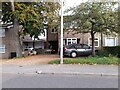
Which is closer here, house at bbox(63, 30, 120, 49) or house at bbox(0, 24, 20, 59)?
house at bbox(0, 24, 20, 59)

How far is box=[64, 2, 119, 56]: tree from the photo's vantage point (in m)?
23.8

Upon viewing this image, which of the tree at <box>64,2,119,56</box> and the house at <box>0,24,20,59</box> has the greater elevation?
the tree at <box>64,2,119,56</box>

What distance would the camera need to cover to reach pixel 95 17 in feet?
79.6

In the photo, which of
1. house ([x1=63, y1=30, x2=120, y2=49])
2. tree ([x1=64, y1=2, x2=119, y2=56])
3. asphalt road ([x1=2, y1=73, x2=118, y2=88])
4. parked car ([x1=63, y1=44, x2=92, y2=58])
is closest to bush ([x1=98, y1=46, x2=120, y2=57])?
parked car ([x1=63, y1=44, x2=92, y2=58])

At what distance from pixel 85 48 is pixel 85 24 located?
26.1 feet

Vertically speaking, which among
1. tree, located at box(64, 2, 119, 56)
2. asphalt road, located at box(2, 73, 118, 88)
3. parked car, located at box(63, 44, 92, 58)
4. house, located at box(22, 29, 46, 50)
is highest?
tree, located at box(64, 2, 119, 56)

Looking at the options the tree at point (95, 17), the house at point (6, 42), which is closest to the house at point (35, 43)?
the house at point (6, 42)

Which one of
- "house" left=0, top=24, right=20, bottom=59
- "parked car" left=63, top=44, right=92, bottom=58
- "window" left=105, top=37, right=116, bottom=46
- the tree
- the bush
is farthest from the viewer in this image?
"window" left=105, top=37, right=116, bottom=46

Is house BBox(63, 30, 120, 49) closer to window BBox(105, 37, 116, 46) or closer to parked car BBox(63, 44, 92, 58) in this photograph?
window BBox(105, 37, 116, 46)

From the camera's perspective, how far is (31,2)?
3078cm

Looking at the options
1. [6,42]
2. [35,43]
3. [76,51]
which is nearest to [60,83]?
[76,51]

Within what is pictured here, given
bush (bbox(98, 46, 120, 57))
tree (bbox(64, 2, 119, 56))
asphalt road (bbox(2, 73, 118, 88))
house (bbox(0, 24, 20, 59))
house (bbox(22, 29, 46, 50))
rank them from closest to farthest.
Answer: asphalt road (bbox(2, 73, 118, 88)) < tree (bbox(64, 2, 119, 56)) < bush (bbox(98, 46, 120, 57)) < house (bbox(0, 24, 20, 59)) < house (bbox(22, 29, 46, 50))

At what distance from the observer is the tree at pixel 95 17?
2378 cm

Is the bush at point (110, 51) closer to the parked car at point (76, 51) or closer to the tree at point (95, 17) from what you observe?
the parked car at point (76, 51)
